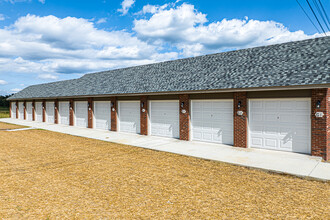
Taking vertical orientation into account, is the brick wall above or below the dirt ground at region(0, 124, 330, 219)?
above

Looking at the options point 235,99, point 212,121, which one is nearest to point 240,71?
point 235,99

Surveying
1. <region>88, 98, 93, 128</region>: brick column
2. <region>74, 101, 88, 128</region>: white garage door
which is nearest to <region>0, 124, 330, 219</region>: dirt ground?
<region>88, 98, 93, 128</region>: brick column

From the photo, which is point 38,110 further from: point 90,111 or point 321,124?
point 321,124

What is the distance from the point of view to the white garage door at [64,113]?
78.2ft

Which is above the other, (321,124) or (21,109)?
(21,109)

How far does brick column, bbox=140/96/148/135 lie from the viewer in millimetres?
15805

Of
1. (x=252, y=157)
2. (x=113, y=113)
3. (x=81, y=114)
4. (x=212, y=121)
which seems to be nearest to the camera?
(x=252, y=157)

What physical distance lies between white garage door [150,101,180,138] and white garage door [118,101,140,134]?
1.47 m

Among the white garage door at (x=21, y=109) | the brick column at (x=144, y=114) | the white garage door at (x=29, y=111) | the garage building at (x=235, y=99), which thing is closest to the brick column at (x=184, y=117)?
the garage building at (x=235, y=99)

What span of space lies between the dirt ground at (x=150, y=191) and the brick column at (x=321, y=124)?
314cm

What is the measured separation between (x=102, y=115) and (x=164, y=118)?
697cm

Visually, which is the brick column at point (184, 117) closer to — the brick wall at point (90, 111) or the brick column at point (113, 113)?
the brick column at point (113, 113)

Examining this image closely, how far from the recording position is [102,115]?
19688mm

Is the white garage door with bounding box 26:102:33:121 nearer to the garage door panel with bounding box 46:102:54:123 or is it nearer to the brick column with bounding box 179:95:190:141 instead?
the garage door panel with bounding box 46:102:54:123
